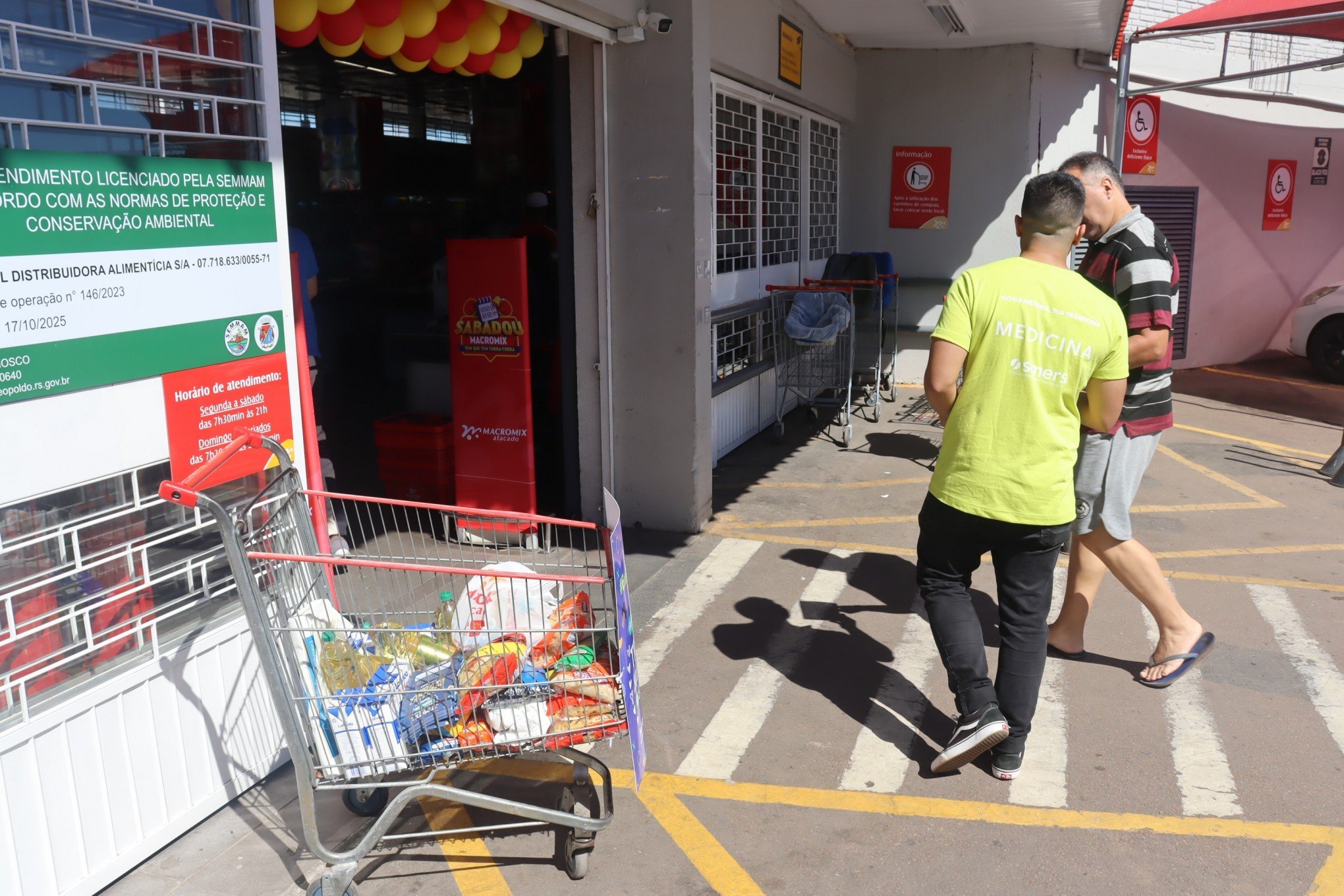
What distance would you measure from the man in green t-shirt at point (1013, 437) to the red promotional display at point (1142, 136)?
9012mm

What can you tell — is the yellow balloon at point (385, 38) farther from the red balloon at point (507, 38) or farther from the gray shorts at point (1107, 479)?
the gray shorts at point (1107, 479)

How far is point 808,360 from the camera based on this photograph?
9.40 meters

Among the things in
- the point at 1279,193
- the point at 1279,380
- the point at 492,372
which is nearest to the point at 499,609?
the point at 492,372

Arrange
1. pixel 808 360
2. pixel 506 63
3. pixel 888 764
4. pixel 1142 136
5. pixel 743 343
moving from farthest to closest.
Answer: pixel 1142 136, pixel 808 360, pixel 743 343, pixel 506 63, pixel 888 764

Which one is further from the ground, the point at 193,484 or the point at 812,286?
the point at 812,286

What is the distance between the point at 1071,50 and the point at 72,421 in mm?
10700

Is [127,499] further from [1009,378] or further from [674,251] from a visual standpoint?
[674,251]

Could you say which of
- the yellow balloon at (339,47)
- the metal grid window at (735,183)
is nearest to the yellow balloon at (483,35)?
the yellow balloon at (339,47)

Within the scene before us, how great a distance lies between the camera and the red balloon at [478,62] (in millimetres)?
5422

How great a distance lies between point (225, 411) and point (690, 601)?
271 centimetres

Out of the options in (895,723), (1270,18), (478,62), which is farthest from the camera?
(1270,18)

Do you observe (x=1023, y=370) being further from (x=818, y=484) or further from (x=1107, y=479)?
(x=818, y=484)

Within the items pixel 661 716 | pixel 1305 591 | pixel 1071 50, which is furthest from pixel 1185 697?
pixel 1071 50

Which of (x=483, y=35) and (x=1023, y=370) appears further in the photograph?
(x=483, y=35)
